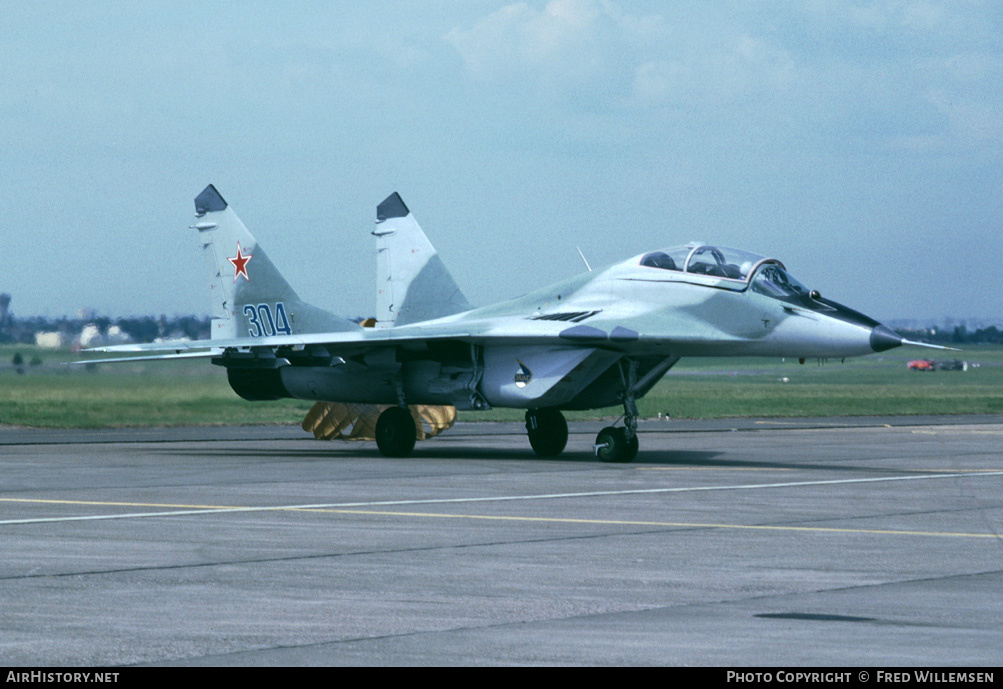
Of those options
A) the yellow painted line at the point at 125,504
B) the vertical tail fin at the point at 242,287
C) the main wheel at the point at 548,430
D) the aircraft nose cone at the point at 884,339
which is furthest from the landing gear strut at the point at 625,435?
the yellow painted line at the point at 125,504

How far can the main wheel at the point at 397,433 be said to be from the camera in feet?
81.0

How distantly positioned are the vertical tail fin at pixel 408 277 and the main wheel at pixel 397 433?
394cm

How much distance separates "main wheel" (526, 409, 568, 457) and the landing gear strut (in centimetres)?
227

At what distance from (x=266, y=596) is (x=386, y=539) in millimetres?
3246

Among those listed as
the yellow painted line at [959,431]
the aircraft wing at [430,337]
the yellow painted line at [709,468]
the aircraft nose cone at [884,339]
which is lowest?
the yellow painted line at [959,431]

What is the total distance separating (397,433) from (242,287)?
5169 millimetres

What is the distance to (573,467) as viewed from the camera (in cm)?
2214

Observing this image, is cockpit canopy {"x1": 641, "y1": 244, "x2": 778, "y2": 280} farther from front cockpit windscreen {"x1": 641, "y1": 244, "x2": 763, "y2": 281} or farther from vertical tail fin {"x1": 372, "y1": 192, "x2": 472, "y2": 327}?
vertical tail fin {"x1": 372, "y1": 192, "x2": 472, "y2": 327}

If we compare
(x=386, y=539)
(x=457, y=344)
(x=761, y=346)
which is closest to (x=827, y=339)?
(x=761, y=346)

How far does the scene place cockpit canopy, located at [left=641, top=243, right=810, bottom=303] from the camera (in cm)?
2097

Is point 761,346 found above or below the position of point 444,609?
above

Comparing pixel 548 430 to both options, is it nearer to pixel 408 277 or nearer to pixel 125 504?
pixel 408 277

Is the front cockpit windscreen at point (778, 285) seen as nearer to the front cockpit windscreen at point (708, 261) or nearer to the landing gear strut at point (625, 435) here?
the front cockpit windscreen at point (708, 261)
